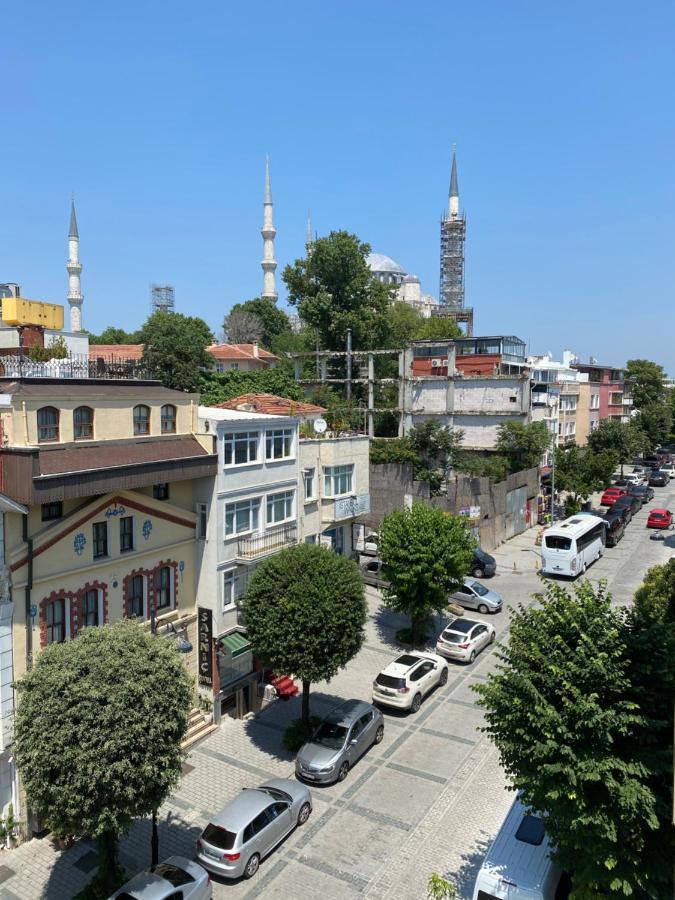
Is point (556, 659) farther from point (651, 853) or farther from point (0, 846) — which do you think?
point (0, 846)

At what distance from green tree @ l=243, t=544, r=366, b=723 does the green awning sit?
167 cm

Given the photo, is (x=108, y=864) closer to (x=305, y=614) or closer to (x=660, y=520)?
(x=305, y=614)

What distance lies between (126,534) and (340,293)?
47808 mm

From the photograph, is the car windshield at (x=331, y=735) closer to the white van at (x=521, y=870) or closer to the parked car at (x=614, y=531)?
the white van at (x=521, y=870)

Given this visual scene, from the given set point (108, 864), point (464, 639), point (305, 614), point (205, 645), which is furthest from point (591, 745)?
point (464, 639)

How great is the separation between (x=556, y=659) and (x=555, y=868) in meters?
4.93

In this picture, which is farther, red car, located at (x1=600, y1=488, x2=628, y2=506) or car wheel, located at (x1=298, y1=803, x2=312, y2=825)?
red car, located at (x1=600, y1=488, x2=628, y2=506)

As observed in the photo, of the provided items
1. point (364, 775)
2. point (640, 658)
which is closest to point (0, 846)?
point (364, 775)

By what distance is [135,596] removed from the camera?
68.2ft

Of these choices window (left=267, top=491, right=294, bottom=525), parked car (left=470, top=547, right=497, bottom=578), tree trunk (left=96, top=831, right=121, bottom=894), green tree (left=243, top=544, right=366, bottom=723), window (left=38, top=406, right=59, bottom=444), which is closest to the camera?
tree trunk (left=96, top=831, right=121, bottom=894)

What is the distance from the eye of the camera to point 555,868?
13.8 m

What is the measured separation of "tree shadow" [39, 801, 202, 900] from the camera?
15.7 metres

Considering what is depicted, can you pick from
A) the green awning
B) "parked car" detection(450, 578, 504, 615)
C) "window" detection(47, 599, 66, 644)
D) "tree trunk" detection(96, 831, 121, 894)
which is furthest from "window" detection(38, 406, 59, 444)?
"parked car" detection(450, 578, 504, 615)

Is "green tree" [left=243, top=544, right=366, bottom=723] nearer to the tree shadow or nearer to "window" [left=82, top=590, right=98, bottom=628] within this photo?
"window" [left=82, top=590, right=98, bottom=628]
